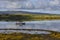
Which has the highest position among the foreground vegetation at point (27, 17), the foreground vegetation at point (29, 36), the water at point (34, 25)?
the foreground vegetation at point (27, 17)

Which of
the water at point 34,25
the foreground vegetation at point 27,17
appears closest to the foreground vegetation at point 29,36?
the water at point 34,25

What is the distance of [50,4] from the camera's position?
4.32 feet

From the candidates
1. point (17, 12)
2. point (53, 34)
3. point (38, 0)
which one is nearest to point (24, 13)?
point (17, 12)

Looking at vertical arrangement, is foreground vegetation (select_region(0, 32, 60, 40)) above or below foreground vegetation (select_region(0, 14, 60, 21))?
below

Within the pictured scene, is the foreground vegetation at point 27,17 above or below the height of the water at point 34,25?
above

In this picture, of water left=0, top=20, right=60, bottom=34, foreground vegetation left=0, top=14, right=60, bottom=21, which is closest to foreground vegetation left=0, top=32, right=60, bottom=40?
water left=0, top=20, right=60, bottom=34

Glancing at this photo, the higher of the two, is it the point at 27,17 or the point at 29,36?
the point at 27,17

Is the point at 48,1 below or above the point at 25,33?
above

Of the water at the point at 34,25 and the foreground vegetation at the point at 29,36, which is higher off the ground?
the water at the point at 34,25

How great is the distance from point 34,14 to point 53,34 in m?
0.24

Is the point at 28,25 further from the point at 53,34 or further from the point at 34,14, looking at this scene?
the point at 53,34

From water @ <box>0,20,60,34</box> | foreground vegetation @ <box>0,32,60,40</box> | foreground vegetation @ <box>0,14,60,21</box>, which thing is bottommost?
foreground vegetation @ <box>0,32,60,40</box>

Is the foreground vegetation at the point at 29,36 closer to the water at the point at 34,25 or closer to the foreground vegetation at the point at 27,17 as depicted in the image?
the water at the point at 34,25

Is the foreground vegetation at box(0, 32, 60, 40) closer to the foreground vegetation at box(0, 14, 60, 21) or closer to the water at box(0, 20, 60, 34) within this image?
the water at box(0, 20, 60, 34)
